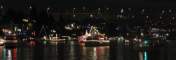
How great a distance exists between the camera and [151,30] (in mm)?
175125

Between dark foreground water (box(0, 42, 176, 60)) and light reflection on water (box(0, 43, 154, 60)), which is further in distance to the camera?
light reflection on water (box(0, 43, 154, 60))

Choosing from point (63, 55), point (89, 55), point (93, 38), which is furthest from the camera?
point (93, 38)

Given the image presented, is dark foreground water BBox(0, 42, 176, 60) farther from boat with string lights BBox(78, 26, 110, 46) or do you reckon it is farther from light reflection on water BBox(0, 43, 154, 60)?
boat with string lights BBox(78, 26, 110, 46)

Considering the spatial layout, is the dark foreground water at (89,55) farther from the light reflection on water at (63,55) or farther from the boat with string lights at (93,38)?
the boat with string lights at (93,38)

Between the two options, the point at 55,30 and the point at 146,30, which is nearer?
the point at 55,30

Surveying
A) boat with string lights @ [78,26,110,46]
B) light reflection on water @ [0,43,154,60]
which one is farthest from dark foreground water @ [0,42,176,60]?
boat with string lights @ [78,26,110,46]

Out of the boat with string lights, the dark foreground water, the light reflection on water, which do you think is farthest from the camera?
the boat with string lights

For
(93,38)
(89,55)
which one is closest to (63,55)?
(89,55)

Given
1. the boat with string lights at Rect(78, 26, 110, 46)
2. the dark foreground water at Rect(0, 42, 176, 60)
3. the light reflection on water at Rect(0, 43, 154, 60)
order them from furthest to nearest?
the boat with string lights at Rect(78, 26, 110, 46) → the light reflection on water at Rect(0, 43, 154, 60) → the dark foreground water at Rect(0, 42, 176, 60)

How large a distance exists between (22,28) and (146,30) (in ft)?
156

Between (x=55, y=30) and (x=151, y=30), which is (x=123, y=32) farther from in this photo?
(x=55, y=30)

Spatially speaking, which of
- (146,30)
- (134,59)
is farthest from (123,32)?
(134,59)

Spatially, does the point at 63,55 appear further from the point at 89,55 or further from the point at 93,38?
the point at 93,38

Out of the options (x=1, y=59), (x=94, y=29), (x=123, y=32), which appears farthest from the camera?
(x=123, y=32)
